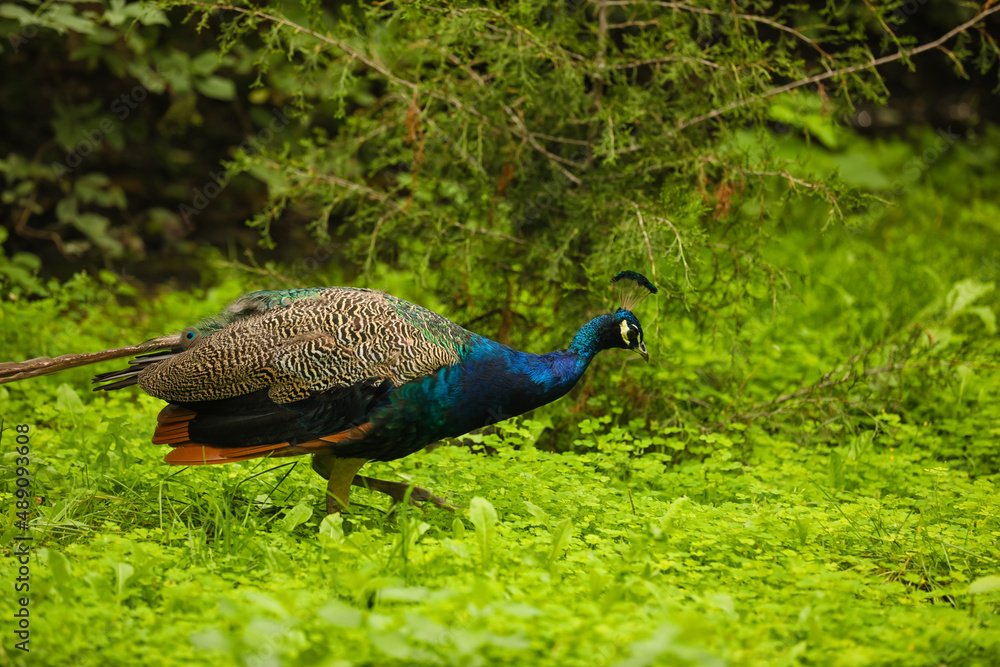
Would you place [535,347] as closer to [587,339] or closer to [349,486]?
[587,339]

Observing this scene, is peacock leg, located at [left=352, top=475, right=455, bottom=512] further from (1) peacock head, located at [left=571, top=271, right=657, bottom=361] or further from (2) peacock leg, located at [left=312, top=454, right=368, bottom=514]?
(1) peacock head, located at [left=571, top=271, right=657, bottom=361]

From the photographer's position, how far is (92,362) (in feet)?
12.5

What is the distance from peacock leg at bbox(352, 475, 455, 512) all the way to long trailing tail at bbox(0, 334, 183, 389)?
1.01 meters

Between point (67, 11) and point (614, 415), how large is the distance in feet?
14.8

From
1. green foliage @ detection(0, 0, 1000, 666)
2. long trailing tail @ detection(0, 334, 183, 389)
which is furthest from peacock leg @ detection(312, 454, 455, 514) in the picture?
long trailing tail @ detection(0, 334, 183, 389)

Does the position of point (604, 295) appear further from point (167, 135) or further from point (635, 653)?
point (167, 135)

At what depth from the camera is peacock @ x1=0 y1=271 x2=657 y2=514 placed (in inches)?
145

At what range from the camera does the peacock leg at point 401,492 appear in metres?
3.96

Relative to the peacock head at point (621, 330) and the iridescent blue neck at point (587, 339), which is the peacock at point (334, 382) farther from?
the peacock head at point (621, 330)

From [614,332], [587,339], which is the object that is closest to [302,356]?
[587,339]

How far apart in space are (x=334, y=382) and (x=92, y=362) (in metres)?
1.01

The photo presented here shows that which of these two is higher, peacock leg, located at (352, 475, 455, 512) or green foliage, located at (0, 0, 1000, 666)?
green foliage, located at (0, 0, 1000, 666)

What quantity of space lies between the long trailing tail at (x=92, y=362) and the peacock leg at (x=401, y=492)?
1.01 m

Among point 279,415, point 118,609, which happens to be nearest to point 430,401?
point 279,415
